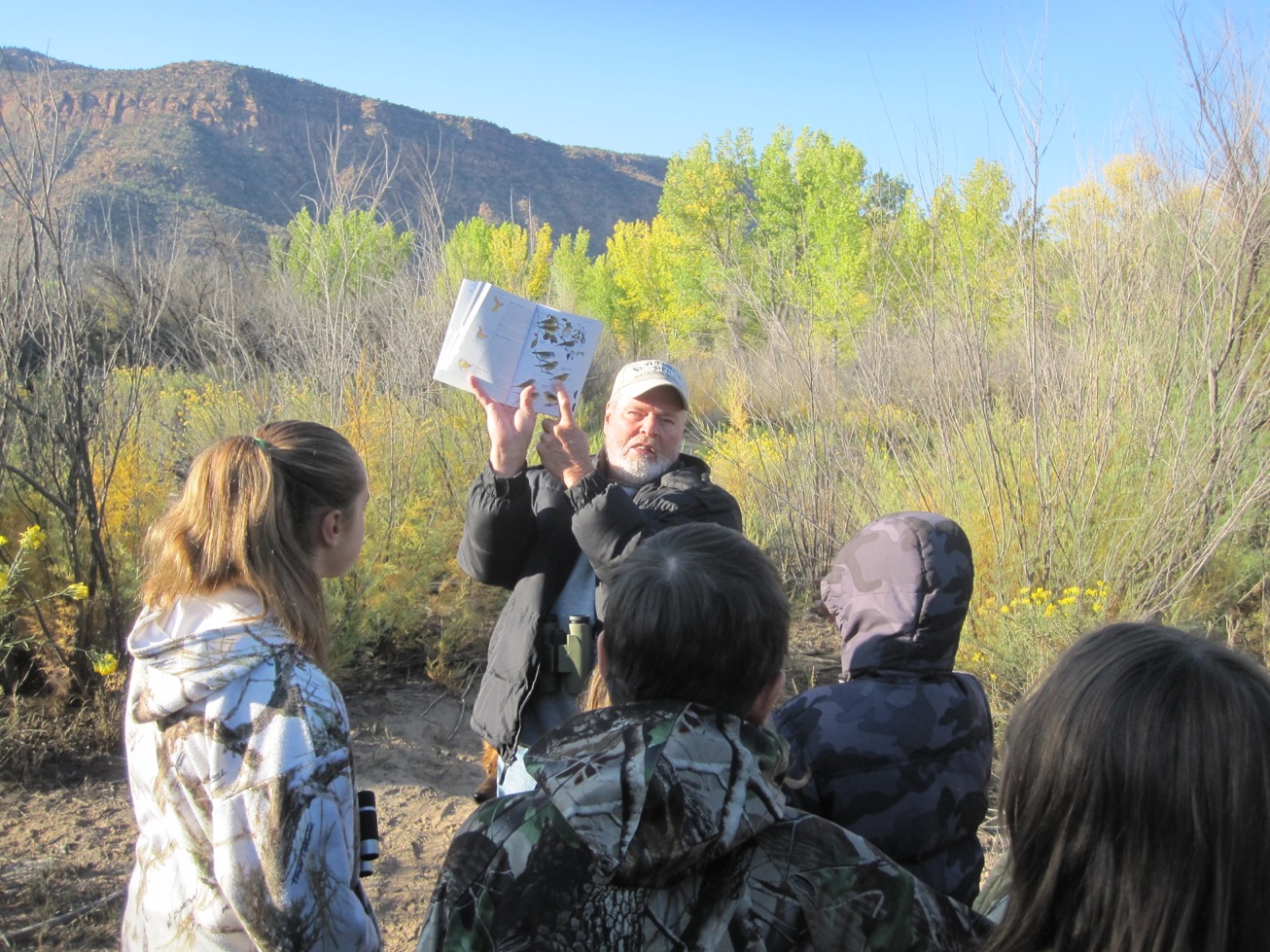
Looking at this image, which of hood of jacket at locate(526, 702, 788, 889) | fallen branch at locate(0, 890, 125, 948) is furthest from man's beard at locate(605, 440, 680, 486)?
fallen branch at locate(0, 890, 125, 948)

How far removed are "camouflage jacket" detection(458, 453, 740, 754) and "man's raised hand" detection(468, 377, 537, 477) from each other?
0.12 ft

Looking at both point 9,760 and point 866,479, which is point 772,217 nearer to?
point 866,479

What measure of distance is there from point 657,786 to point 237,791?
0.71m

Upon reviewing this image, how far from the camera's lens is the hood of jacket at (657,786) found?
93 cm

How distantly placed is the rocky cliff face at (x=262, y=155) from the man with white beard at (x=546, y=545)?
2162 cm

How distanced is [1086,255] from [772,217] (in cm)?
2216

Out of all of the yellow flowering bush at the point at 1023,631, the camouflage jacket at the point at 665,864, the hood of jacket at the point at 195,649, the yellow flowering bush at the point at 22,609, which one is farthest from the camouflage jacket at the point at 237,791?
the yellow flowering bush at the point at 1023,631

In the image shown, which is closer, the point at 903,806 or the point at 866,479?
the point at 903,806

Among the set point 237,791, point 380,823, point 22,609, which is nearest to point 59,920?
point 380,823

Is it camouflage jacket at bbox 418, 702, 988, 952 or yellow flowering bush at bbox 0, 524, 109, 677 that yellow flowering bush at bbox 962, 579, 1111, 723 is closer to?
camouflage jacket at bbox 418, 702, 988, 952

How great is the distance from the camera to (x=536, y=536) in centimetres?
247

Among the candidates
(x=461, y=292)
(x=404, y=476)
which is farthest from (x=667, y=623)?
(x=404, y=476)

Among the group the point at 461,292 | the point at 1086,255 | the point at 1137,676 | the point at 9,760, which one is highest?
the point at 1086,255

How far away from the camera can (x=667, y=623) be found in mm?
1101
